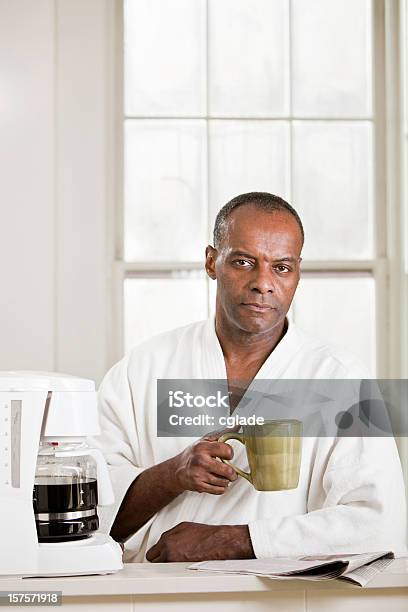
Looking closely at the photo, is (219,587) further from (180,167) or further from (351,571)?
(180,167)

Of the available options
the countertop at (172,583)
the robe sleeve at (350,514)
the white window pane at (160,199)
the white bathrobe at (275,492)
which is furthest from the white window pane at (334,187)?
the countertop at (172,583)

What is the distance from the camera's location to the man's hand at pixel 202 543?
146 cm

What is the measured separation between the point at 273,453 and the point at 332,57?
1.37 meters

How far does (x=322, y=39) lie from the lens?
2.51 m

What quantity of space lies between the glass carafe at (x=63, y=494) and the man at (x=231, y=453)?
0.32 m

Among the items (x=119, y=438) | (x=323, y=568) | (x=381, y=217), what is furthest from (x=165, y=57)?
(x=323, y=568)

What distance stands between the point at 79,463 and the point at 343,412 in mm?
652

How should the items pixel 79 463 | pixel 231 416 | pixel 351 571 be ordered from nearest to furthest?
pixel 351 571 → pixel 79 463 → pixel 231 416

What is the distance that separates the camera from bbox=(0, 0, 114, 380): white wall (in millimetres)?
2291

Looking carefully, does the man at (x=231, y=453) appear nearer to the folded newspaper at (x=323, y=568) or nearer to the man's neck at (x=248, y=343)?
the man's neck at (x=248, y=343)

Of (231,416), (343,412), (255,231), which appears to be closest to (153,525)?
(231,416)

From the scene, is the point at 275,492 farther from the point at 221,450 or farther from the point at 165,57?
the point at 165,57

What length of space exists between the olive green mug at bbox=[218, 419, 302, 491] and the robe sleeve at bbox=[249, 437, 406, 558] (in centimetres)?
7

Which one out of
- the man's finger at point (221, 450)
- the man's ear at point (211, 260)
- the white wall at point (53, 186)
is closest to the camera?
the man's finger at point (221, 450)
